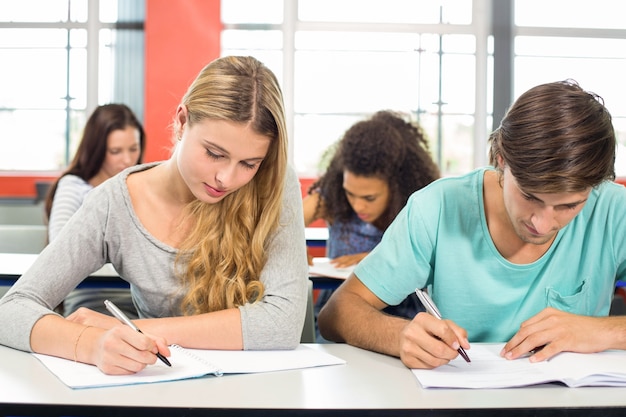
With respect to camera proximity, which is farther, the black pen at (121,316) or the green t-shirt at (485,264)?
the green t-shirt at (485,264)

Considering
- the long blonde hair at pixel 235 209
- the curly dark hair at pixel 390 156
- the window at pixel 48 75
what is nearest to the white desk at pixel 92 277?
the long blonde hair at pixel 235 209

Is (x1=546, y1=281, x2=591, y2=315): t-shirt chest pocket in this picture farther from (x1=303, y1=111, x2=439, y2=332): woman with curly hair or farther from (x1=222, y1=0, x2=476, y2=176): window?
(x1=222, y1=0, x2=476, y2=176): window

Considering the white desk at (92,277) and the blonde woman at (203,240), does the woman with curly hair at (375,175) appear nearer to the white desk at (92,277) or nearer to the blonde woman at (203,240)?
the white desk at (92,277)

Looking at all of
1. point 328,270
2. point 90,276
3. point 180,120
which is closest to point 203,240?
point 180,120

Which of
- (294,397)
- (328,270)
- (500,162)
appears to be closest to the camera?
(294,397)

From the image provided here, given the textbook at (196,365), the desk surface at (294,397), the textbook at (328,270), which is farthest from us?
the textbook at (328,270)

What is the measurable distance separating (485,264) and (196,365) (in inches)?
25.7

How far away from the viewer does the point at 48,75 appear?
6406mm

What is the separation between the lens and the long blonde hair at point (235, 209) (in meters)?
1.43

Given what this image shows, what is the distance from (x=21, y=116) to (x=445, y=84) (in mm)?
3574

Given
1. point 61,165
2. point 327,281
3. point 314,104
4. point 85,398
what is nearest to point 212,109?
point 85,398

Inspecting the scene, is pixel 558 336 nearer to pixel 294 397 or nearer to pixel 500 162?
pixel 500 162

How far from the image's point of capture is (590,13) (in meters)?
6.48

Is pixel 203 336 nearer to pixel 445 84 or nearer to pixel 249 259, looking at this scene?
pixel 249 259
